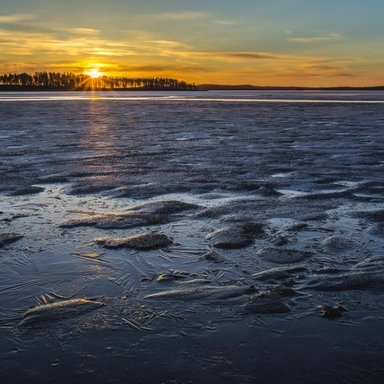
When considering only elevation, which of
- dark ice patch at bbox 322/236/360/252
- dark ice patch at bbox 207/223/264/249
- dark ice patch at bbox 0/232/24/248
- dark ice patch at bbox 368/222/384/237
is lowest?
dark ice patch at bbox 0/232/24/248

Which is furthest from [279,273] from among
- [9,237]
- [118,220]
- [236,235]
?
[9,237]

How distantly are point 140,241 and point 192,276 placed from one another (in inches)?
47.9

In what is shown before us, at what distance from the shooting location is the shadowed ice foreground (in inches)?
127

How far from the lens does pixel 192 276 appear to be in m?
4.65

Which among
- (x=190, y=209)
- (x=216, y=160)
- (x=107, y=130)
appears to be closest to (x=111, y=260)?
(x=190, y=209)

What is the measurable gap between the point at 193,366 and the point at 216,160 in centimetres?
913

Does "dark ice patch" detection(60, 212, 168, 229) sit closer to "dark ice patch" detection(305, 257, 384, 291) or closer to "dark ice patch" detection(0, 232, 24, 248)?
"dark ice patch" detection(0, 232, 24, 248)

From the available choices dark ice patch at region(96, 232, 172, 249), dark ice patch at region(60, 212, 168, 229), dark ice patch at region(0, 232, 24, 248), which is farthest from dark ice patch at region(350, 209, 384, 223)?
dark ice patch at region(0, 232, 24, 248)

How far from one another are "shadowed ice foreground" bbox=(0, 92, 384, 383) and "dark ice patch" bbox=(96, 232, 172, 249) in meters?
0.02

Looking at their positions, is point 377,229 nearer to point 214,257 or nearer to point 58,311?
point 214,257

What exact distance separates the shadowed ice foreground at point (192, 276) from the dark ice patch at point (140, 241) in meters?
0.02

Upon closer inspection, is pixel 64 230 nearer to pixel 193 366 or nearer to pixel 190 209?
→ pixel 190 209

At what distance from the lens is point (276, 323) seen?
373cm

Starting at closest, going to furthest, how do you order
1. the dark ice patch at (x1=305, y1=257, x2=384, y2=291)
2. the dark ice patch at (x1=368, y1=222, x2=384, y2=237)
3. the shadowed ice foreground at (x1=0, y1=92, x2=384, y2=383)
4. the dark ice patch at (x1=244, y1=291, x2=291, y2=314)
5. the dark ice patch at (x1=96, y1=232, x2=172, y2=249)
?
the shadowed ice foreground at (x1=0, y1=92, x2=384, y2=383)
the dark ice patch at (x1=244, y1=291, x2=291, y2=314)
the dark ice patch at (x1=305, y1=257, x2=384, y2=291)
the dark ice patch at (x1=96, y1=232, x2=172, y2=249)
the dark ice patch at (x1=368, y1=222, x2=384, y2=237)
